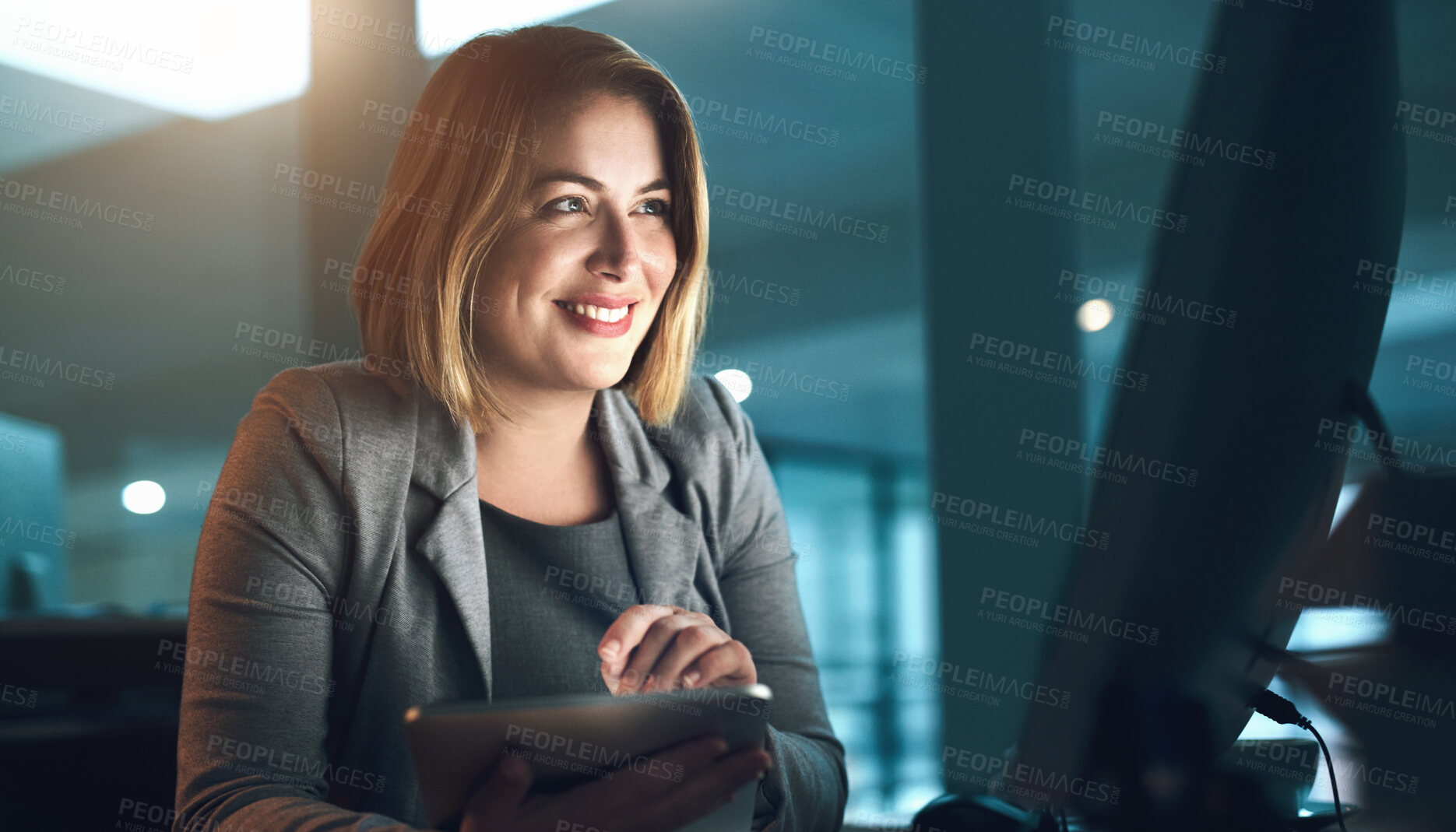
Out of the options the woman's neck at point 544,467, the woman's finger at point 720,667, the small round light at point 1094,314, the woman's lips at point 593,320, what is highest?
the small round light at point 1094,314

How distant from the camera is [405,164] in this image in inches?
52.2

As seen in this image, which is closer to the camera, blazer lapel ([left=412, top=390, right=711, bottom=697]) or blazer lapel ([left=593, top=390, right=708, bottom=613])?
blazer lapel ([left=412, top=390, right=711, bottom=697])

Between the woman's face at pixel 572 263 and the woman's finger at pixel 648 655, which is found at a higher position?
the woman's face at pixel 572 263

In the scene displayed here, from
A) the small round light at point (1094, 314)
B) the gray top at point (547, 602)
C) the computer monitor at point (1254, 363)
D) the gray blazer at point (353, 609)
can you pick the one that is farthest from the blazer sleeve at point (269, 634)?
the small round light at point (1094, 314)

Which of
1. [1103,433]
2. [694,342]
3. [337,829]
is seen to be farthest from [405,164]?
[1103,433]

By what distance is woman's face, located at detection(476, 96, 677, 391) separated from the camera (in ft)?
4.14

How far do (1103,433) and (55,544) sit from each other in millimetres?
3020

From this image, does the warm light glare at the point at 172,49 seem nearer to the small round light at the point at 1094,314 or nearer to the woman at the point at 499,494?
the woman at the point at 499,494

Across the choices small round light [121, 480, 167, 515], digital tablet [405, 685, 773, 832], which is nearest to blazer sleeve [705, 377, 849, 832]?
digital tablet [405, 685, 773, 832]

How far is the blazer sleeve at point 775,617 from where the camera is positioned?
127 centimetres

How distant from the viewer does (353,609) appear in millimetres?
1135

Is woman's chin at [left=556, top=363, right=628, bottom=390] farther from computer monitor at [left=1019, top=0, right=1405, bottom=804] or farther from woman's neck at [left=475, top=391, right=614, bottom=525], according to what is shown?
computer monitor at [left=1019, top=0, right=1405, bottom=804]

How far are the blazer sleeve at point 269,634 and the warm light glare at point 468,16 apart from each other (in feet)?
6.33

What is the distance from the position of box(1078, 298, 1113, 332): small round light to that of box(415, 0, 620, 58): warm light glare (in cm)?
177
